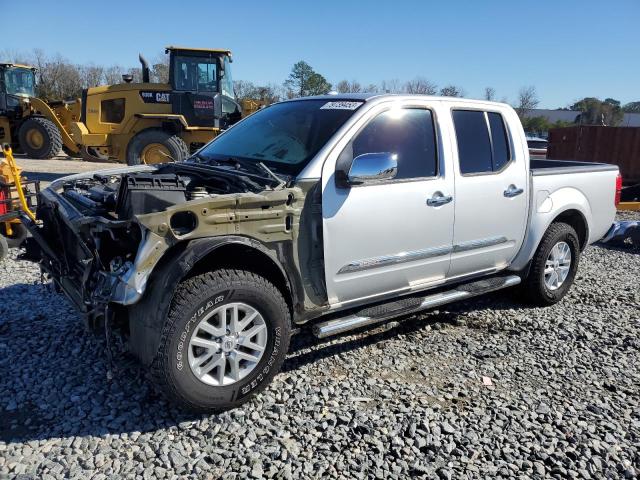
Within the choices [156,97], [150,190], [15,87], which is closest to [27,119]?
[15,87]

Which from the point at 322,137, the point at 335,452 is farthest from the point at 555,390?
the point at 322,137

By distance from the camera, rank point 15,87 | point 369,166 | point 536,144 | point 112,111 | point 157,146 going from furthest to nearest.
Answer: point 536,144 < point 15,87 < point 112,111 < point 157,146 < point 369,166

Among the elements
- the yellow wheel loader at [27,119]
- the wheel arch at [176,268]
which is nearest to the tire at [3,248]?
the wheel arch at [176,268]

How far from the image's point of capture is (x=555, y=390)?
3.59 m

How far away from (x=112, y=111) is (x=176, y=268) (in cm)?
1283

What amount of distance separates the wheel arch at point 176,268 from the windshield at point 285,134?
664 mm

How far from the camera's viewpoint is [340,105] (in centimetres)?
383

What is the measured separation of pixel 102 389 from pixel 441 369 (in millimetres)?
2390

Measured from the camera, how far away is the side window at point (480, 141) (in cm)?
416

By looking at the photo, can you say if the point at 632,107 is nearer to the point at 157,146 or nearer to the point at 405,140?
the point at 157,146

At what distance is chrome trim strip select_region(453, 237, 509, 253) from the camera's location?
416cm

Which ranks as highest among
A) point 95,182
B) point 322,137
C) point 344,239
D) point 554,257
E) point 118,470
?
point 322,137

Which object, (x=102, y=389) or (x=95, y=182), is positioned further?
(x=95, y=182)

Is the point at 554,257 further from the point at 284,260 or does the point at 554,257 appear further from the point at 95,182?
the point at 95,182
